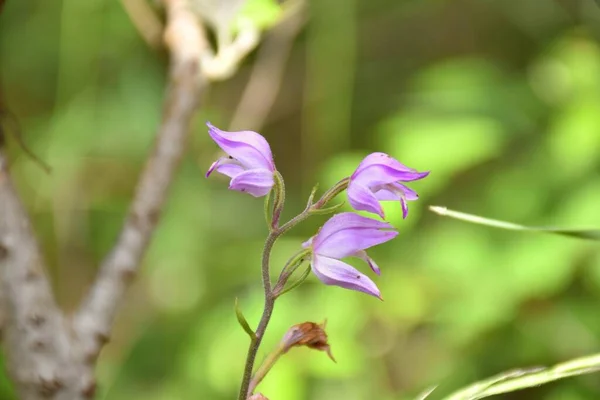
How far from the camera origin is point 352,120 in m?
1.78

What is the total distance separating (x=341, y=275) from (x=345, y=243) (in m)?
0.02

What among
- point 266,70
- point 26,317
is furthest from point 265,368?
point 266,70

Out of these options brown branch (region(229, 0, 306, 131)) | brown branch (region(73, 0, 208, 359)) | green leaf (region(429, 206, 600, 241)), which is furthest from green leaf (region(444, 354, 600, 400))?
brown branch (region(229, 0, 306, 131))

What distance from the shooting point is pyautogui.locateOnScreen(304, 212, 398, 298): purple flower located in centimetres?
44

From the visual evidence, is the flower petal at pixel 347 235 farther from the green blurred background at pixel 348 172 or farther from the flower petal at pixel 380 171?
the green blurred background at pixel 348 172

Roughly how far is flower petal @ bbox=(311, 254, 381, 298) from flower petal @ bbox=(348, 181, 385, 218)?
0.03 m

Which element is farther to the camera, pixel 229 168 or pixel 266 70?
pixel 266 70

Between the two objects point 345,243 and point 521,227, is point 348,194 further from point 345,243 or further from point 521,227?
point 521,227

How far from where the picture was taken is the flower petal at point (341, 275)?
44 cm

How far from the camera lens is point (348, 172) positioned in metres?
1.06

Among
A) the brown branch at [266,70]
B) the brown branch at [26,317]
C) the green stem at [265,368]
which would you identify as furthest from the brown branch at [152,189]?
the brown branch at [266,70]

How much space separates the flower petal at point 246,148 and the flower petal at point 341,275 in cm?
6

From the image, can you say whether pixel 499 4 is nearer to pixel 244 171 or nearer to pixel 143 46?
pixel 143 46

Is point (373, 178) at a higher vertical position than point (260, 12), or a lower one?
lower
